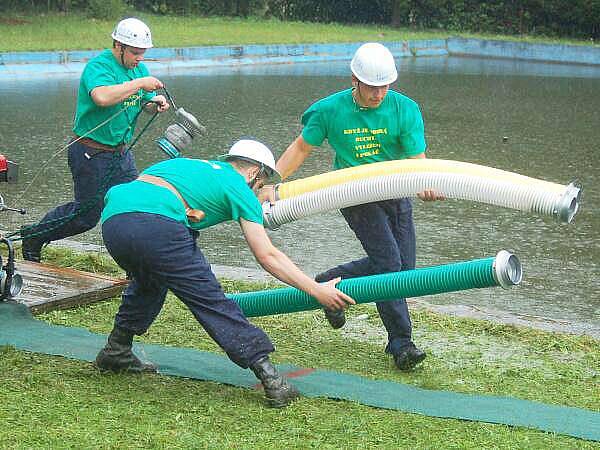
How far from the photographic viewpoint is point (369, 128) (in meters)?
6.08

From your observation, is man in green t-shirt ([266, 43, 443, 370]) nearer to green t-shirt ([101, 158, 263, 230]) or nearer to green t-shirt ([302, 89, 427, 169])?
green t-shirt ([302, 89, 427, 169])

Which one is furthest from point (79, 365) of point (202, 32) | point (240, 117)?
point (202, 32)

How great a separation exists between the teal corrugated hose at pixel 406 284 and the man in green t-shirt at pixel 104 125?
1.89 m

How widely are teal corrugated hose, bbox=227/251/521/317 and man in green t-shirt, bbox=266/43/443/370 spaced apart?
603mm

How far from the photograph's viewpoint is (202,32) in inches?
1021

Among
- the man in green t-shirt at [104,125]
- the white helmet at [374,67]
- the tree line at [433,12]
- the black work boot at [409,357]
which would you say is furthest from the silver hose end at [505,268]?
the tree line at [433,12]

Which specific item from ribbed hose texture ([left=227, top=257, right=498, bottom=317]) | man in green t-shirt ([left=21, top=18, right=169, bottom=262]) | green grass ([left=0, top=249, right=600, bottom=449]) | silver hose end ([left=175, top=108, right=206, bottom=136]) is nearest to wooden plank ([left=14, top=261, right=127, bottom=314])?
green grass ([left=0, top=249, right=600, bottom=449])

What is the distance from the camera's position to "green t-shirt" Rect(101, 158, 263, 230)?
4.96 m

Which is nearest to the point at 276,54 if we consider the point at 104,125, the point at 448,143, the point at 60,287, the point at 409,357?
the point at 448,143

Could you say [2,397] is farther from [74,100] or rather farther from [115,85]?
[74,100]

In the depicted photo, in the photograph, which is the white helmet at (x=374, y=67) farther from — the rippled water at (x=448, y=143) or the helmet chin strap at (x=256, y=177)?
the rippled water at (x=448, y=143)

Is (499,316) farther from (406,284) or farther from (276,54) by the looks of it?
(276,54)

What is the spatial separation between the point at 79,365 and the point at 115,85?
2.16 meters

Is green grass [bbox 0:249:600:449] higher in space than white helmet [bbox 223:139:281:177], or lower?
lower
